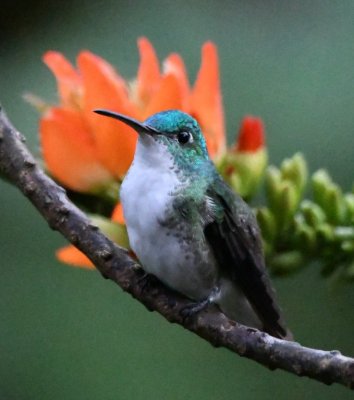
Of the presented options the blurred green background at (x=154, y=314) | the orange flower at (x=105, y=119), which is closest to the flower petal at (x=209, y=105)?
the orange flower at (x=105, y=119)

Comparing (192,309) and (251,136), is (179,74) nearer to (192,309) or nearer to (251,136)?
(251,136)

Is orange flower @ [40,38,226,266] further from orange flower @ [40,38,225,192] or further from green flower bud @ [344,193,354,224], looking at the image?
green flower bud @ [344,193,354,224]

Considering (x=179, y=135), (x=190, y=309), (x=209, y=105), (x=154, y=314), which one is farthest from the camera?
(x=154, y=314)

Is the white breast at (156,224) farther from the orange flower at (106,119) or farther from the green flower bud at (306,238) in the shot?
the green flower bud at (306,238)

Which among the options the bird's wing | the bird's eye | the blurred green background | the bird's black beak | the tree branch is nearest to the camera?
the tree branch

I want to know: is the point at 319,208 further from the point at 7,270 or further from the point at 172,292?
the point at 7,270

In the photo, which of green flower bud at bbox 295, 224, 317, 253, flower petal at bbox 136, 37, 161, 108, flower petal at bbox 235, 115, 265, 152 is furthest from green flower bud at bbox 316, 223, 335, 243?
flower petal at bbox 136, 37, 161, 108

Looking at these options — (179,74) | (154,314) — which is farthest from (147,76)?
(154,314)
